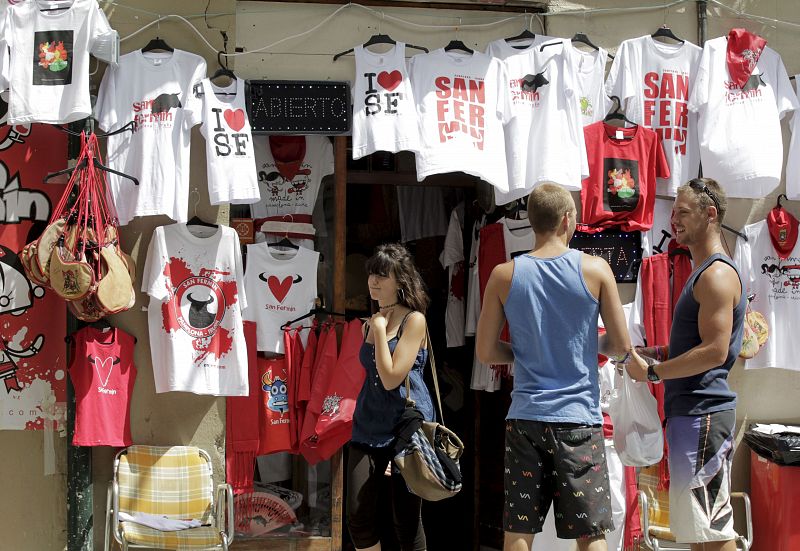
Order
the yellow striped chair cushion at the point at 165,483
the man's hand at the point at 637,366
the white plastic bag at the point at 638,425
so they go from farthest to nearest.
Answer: the yellow striped chair cushion at the point at 165,483 → the white plastic bag at the point at 638,425 → the man's hand at the point at 637,366

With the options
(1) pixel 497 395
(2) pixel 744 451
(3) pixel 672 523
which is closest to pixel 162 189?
(1) pixel 497 395

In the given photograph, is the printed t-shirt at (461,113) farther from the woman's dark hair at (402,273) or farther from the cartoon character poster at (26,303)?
the cartoon character poster at (26,303)

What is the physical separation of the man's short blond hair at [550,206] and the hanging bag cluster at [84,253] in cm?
263

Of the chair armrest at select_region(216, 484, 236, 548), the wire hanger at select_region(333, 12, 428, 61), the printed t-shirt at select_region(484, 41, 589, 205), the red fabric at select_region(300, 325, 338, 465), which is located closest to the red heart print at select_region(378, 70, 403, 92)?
the wire hanger at select_region(333, 12, 428, 61)

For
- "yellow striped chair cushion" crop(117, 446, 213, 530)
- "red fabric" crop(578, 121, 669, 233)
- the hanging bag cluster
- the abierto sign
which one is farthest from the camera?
"red fabric" crop(578, 121, 669, 233)

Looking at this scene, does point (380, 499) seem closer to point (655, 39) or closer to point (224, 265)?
point (224, 265)

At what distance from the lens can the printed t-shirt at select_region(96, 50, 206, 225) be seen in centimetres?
588

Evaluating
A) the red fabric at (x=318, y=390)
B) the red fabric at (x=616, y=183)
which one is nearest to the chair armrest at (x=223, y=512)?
the red fabric at (x=318, y=390)

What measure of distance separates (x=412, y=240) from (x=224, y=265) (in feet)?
6.97

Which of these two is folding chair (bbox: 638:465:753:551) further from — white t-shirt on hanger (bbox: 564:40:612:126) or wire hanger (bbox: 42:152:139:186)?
wire hanger (bbox: 42:152:139:186)

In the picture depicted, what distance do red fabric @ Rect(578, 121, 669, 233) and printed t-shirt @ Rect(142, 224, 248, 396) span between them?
2.34m

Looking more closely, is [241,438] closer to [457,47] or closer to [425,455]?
[425,455]

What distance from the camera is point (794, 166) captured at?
666cm

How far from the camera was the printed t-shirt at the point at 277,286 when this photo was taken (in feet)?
21.3
